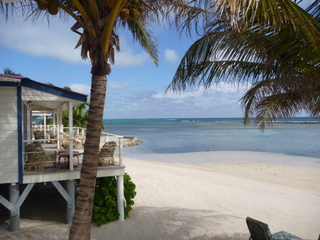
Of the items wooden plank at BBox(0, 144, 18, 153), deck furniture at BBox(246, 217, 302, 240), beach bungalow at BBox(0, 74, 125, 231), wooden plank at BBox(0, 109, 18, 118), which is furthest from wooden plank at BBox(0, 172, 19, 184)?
deck furniture at BBox(246, 217, 302, 240)

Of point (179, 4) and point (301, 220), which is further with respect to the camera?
point (301, 220)

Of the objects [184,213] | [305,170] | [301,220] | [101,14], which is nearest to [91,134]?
[101,14]

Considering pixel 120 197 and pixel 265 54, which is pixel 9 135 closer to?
pixel 120 197

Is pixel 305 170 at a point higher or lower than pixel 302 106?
lower

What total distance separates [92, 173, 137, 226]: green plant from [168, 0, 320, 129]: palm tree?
411 centimetres

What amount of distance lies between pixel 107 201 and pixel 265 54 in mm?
5888

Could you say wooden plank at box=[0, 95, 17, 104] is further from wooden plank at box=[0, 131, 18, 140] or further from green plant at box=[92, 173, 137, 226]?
green plant at box=[92, 173, 137, 226]

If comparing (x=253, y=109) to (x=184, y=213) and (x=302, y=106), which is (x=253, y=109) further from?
(x=184, y=213)

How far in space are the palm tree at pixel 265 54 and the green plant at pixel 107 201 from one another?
162 inches

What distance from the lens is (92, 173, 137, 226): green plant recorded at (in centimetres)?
812

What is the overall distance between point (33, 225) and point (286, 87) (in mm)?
7239

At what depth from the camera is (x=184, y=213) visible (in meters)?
9.29

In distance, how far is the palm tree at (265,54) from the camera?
3.47 meters

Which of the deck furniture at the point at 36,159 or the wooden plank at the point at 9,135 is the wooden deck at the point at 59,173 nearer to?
the deck furniture at the point at 36,159
